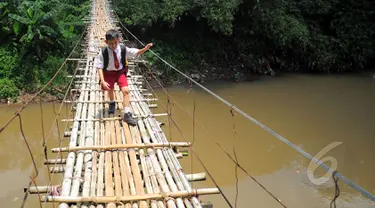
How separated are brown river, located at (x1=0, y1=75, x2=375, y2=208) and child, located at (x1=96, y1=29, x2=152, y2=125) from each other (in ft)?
3.40

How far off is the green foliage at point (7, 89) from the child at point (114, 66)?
18.9 ft

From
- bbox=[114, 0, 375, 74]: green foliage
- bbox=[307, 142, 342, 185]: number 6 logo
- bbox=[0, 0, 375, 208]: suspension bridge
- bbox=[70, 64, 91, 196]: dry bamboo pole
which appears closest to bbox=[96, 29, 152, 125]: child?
bbox=[0, 0, 375, 208]: suspension bridge

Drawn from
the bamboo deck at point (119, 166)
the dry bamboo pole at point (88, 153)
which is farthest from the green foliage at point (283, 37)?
the bamboo deck at point (119, 166)

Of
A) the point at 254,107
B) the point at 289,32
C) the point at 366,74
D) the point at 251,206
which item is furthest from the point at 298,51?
the point at 251,206

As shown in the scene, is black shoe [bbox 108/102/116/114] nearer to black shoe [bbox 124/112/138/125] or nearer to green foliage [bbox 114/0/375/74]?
black shoe [bbox 124/112/138/125]

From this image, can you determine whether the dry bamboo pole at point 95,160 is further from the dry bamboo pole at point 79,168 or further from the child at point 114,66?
the child at point 114,66

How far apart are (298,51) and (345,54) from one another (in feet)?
4.55

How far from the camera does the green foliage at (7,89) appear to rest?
312 inches

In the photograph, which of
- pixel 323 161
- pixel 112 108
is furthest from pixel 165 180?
pixel 323 161

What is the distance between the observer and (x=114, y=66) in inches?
121

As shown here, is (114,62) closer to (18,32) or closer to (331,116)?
(331,116)

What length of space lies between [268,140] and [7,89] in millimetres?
5768

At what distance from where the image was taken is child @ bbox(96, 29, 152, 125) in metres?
2.91

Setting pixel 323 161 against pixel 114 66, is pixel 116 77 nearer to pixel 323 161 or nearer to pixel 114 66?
pixel 114 66
